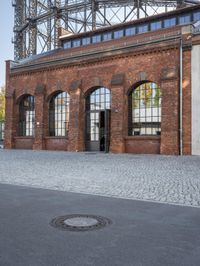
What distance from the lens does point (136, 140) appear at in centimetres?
1927

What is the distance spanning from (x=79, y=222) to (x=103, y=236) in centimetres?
69

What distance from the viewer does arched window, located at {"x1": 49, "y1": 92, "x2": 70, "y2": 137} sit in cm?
2325

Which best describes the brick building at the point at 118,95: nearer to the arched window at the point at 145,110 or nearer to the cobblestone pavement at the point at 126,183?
the arched window at the point at 145,110

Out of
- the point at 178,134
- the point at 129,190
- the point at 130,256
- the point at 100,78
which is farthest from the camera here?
the point at 100,78

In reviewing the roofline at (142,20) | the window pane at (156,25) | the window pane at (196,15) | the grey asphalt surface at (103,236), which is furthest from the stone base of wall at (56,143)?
the grey asphalt surface at (103,236)

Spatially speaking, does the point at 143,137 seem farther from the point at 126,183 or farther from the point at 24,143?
the point at 126,183

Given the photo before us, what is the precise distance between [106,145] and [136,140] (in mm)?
1959

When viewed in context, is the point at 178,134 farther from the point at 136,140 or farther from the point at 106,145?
the point at 106,145

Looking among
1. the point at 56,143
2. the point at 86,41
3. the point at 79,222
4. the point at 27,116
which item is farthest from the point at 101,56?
the point at 79,222

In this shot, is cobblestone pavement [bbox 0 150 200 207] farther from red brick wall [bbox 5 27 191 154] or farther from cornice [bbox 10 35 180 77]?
cornice [bbox 10 35 180 77]

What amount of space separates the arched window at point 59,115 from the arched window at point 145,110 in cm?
526

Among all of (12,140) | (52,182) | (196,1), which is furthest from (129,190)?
(196,1)

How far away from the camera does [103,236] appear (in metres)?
3.91

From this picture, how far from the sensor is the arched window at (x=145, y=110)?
63.3 feet
